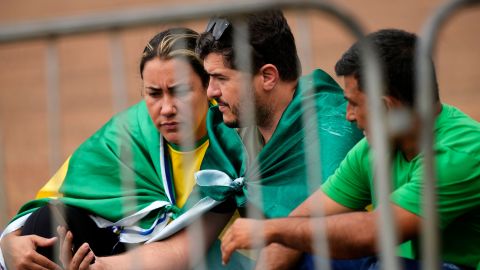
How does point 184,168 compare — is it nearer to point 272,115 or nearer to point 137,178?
point 137,178

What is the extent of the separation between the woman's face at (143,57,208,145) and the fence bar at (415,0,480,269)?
3.46 ft

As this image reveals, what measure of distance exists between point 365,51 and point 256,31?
1.03 metres

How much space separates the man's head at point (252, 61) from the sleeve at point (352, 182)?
1.22ft

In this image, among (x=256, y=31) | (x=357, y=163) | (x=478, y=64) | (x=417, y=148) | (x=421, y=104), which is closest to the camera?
(x=421, y=104)

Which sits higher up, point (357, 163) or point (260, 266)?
point (357, 163)

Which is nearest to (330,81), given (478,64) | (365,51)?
(365,51)

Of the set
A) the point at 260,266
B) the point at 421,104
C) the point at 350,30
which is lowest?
the point at 260,266

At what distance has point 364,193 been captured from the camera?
10.5 feet

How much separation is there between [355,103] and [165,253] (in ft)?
2.94

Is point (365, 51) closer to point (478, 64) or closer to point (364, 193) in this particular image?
point (364, 193)

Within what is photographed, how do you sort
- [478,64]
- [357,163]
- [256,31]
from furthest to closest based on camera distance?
[478,64] < [256,31] < [357,163]

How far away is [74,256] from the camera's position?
338 cm

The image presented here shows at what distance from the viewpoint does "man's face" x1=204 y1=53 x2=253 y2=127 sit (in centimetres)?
336

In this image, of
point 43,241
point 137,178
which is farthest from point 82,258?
point 137,178
